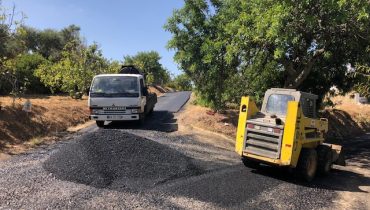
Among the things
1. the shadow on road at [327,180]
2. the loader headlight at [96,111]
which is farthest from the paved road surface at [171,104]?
the shadow on road at [327,180]

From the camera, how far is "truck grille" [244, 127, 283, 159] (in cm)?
1119

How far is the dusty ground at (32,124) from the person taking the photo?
599 inches

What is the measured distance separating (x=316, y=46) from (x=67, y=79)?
18562mm

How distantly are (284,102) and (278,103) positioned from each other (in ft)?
0.67

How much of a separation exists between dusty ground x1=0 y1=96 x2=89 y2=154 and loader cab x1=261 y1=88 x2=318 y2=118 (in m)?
8.97

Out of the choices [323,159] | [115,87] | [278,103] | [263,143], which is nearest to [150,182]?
[263,143]

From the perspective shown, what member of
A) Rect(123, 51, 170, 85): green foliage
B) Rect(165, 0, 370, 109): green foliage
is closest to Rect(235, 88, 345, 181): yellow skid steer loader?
Rect(165, 0, 370, 109): green foliage

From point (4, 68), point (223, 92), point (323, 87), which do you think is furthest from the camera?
point (323, 87)

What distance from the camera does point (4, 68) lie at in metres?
18.1

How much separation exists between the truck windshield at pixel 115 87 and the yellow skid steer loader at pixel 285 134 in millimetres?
7023

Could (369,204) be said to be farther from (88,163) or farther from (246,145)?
(88,163)

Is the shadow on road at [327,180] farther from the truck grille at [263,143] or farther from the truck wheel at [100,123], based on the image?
the truck wheel at [100,123]

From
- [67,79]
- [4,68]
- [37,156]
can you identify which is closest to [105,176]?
[37,156]

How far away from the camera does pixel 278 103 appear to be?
1230 centimetres
